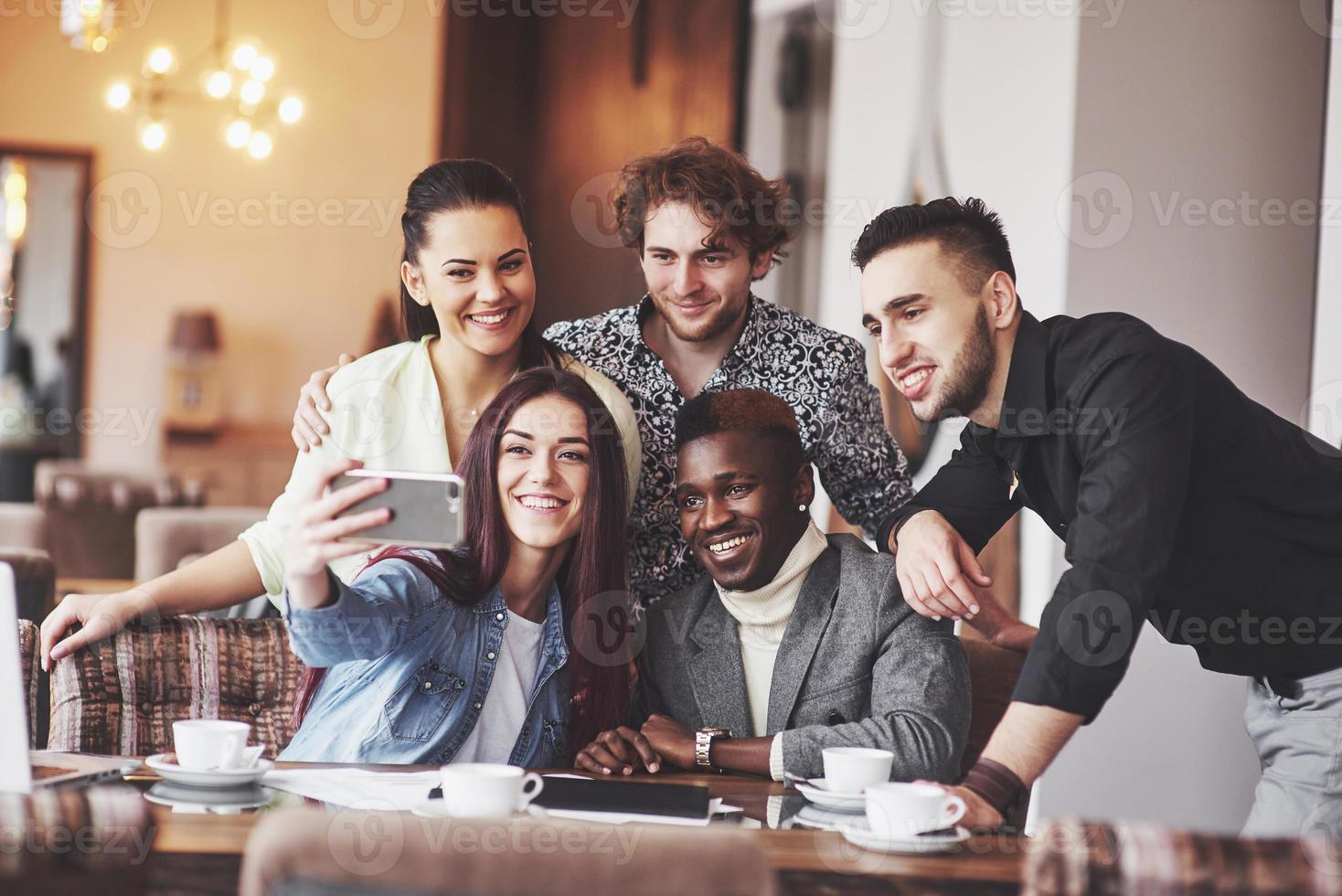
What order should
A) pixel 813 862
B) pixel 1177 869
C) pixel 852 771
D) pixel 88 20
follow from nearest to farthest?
pixel 1177 869 → pixel 813 862 → pixel 852 771 → pixel 88 20

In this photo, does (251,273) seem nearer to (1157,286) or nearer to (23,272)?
(23,272)

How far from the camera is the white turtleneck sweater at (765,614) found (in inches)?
81.1

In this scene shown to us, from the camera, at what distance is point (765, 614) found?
6.82ft

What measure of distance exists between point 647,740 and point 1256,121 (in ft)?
8.34

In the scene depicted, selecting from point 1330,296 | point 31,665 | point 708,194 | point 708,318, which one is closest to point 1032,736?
point 708,318

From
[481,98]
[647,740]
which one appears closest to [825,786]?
[647,740]

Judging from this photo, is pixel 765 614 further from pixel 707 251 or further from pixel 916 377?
pixel 707 251

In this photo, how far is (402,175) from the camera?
7137 mm

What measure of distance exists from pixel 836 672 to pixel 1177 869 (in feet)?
3.74

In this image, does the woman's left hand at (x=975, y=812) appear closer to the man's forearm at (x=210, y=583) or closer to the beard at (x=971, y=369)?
the beard at (x=971, y=369)

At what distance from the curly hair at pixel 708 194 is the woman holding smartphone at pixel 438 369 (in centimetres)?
25

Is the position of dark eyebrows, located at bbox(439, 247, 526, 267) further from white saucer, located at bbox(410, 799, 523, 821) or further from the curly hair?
white saucer, located at bbox(410, 799, 523, 821)

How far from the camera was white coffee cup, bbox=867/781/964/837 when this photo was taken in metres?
1.34

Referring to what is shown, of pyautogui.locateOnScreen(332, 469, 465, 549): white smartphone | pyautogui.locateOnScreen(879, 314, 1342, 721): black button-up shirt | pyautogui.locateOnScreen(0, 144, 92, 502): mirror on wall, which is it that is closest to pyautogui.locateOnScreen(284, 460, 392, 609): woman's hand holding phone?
pyautogui.locateOnScreen(332, 469, 465, 549): white smartphone
